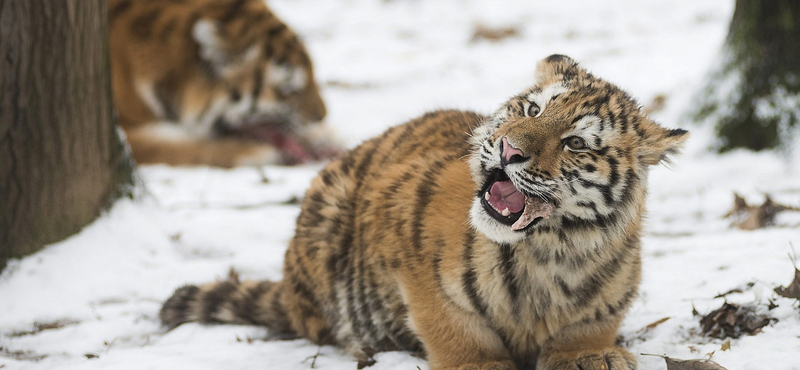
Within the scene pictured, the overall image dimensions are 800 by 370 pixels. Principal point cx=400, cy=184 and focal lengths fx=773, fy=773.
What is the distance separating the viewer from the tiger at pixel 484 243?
229 cm

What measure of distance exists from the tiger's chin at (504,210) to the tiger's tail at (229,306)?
118 centimetres

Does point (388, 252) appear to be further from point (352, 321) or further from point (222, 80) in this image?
point (222, 80)

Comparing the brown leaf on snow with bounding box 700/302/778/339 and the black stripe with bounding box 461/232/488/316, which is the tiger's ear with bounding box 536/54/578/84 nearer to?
the black stripe with bounding box 461/232/488/316

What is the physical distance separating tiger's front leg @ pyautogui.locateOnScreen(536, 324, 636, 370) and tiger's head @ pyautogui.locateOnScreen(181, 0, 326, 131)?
401 centimetres

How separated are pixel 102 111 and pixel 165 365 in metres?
1.40

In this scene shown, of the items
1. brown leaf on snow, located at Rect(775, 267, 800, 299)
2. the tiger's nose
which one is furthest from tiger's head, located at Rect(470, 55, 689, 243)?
brown leaf on snow, located at Rect(775, 267, 800, 299)

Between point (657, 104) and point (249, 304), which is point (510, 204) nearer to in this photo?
point (249, 304)

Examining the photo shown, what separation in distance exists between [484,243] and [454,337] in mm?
363

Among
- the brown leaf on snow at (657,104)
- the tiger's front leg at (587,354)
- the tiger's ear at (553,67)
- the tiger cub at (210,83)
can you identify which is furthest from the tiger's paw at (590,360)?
the brown leaf on snow at (657,104)

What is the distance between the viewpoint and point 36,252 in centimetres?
323

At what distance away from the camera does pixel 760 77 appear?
493 cm

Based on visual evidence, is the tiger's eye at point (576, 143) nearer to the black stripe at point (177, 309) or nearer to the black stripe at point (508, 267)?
the black stripe at point (508, 267)

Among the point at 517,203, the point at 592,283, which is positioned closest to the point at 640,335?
the point at 592,283

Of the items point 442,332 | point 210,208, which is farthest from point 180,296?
point 210,208
